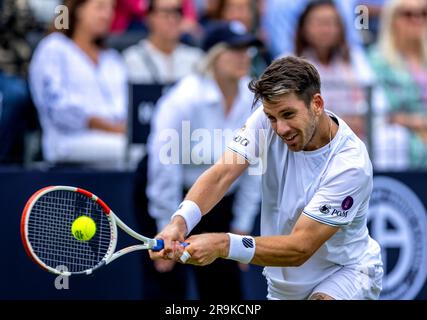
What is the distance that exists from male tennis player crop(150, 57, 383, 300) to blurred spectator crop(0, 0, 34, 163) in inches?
151

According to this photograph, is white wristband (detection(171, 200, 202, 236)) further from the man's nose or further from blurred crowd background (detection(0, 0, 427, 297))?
blurred crowd background (detection(0, 0, 427, 297))

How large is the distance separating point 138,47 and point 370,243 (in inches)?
164

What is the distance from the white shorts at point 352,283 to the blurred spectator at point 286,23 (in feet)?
14.5

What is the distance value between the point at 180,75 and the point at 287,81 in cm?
Result: 426

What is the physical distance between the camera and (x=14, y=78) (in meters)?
9.27

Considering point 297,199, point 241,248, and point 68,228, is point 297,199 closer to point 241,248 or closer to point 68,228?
point 241,248

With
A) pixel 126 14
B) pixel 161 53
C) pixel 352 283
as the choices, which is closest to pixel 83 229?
pixel 352 283

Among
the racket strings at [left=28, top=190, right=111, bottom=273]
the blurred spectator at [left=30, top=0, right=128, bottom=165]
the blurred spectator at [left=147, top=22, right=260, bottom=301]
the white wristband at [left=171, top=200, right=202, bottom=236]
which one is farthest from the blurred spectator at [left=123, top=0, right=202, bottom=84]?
the white wristband at [left=171, top=200, right=202, bottom=236]

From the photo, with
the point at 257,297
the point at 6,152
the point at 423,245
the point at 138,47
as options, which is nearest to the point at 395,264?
the point at 423,245

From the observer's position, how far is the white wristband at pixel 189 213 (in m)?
5.40

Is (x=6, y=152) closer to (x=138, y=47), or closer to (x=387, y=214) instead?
(x=138, y=47)

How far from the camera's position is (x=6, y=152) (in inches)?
355

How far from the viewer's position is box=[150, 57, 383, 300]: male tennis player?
17.3ft

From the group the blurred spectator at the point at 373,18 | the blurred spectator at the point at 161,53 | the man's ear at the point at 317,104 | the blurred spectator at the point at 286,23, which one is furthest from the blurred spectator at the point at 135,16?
the man's ear at the point at 317,104
